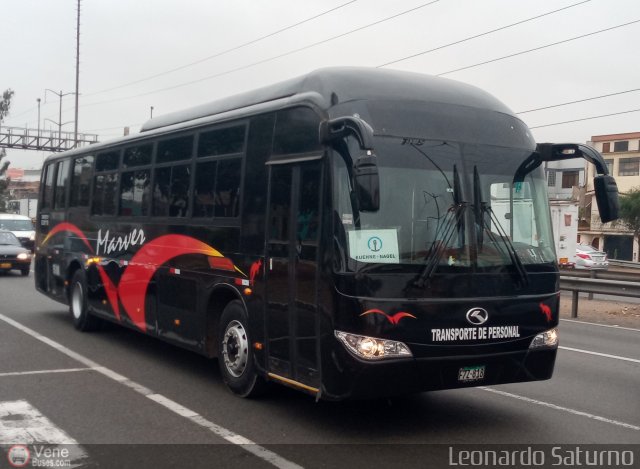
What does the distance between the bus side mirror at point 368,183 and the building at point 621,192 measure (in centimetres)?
5492

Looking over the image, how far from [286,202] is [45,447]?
296 cm

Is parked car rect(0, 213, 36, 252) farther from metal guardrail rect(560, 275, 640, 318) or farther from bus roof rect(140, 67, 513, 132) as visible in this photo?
bus roof rect(140, 67, 513, 132)

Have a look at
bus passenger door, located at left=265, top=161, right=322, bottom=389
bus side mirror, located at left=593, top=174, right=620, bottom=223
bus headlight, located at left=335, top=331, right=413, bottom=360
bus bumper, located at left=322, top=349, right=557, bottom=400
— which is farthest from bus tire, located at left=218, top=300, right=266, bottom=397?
bus side mirror, located at left=593, top=174, right=620, bottom=223

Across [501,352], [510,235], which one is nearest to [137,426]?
[501,352]

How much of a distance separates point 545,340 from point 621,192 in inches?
2177

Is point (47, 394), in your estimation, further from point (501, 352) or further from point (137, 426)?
point (501, 352)

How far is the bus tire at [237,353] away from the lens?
811cm

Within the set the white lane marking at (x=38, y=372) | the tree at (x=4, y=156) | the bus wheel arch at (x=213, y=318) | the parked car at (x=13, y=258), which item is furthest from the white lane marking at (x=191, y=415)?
the tree at (x=4, y=156)

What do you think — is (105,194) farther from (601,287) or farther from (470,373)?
(601,287)

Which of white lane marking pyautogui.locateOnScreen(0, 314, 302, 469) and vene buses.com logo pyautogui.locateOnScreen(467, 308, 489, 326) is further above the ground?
vene buses.com logo pyautogui.locateOnScreen(467, 308, 489, 326)

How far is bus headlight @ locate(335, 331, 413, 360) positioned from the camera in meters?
6.49

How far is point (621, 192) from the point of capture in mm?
58656

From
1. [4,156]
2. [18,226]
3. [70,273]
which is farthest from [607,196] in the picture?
[4,156]

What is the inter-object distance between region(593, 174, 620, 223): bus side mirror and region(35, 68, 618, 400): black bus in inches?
0.6
